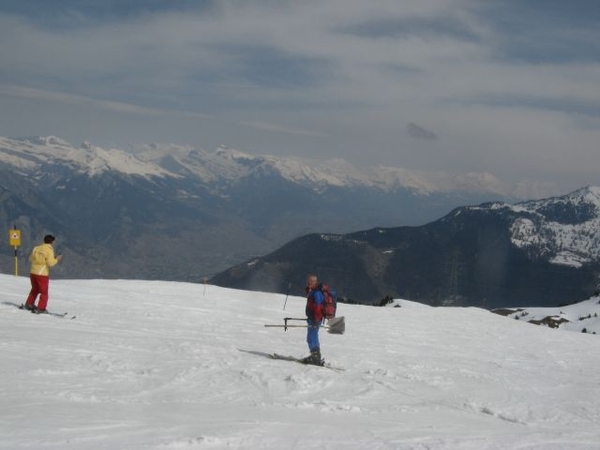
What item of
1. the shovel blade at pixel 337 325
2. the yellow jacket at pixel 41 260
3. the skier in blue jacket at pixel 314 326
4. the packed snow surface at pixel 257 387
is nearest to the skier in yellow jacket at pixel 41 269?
the yellow jacket at pixel 41 260

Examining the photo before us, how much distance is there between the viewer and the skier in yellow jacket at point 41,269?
1950cm

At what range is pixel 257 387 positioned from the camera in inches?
516

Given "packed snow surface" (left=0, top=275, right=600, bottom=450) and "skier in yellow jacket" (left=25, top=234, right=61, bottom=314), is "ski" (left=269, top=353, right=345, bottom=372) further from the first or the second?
"skier in yellow jacket" (left=25, top=234, right=61, bottom=314)

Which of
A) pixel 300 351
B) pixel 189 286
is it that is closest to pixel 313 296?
pixel 300 351

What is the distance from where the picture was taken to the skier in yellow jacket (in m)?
19.5

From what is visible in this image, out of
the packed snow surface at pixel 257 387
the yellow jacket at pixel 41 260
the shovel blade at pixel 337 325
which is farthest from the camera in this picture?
the yellow jacket at pixel 41 260

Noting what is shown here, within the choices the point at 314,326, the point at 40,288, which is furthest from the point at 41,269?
the point at 314,326

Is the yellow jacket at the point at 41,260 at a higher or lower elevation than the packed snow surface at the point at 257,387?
higher

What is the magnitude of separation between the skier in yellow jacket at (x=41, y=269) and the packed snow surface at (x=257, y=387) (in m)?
0.51

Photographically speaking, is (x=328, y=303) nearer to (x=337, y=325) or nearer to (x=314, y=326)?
(x=314, y=326)

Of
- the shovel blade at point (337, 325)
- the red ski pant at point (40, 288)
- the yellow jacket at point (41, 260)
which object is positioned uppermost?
the yellow jacket at point (41, 260)

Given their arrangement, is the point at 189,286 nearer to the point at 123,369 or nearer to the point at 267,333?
the point at 267,333

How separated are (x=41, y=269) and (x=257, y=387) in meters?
10.0

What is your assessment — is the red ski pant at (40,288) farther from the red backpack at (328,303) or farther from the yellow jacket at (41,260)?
the red backpack at (328,303)
